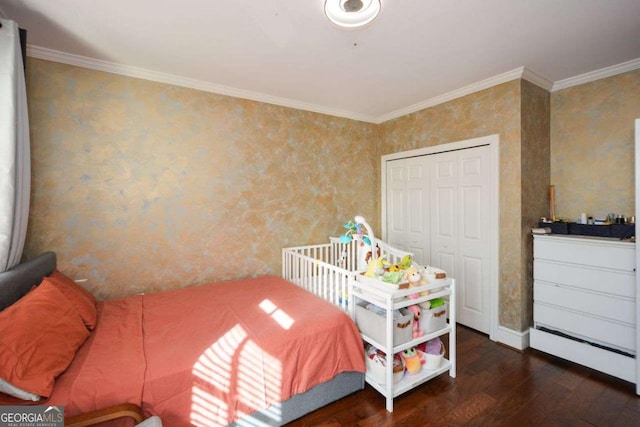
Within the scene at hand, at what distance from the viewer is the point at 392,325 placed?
1828mm

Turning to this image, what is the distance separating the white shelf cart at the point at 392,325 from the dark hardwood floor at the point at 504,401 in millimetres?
105

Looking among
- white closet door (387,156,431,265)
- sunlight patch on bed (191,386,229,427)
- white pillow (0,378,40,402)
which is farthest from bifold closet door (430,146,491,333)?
white pillow (0,378,40,402)

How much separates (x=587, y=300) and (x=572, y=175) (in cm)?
119

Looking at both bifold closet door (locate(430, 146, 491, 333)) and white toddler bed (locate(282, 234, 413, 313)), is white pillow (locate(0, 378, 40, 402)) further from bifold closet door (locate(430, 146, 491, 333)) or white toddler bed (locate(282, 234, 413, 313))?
bifold closet door (locate(430, 146, 491, 333))

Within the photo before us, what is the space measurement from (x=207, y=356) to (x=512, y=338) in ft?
8.64

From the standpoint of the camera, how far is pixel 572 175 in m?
2.73

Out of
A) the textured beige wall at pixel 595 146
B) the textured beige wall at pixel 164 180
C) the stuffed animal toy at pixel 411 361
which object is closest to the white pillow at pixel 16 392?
the textured beige wall at pixel 164 180

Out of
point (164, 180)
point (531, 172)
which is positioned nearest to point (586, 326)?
point (531, 172)

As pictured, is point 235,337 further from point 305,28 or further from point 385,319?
point 305,28

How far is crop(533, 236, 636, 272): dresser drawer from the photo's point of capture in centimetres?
211

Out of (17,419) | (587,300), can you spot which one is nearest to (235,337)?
(17,419)

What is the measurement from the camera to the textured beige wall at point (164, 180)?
2.23 meters

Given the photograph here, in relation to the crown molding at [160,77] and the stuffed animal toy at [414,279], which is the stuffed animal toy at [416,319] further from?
the crown molding at [160,77]

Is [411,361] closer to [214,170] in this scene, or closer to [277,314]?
[277,314]
